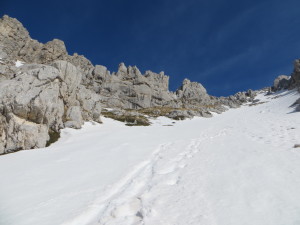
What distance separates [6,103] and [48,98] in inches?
177

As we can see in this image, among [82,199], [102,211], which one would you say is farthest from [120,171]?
[102,211]

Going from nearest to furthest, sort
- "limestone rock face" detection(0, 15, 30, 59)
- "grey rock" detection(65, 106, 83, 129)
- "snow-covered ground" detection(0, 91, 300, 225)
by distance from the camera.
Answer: "snow-covered ground" detection(0, 91, 300, 225) → "grey rock" detection(65, 106, 83, 129) → "limestone rock face" detection(0, 15, 30, 59)

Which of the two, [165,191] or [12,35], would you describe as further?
[12,35]

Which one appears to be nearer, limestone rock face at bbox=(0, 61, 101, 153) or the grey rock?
limestone rock face at bbox=(0, 61, 101, 153)

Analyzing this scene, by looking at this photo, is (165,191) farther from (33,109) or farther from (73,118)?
(73,118)

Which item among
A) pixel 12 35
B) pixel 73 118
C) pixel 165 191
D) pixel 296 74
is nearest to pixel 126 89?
pixel 12 35

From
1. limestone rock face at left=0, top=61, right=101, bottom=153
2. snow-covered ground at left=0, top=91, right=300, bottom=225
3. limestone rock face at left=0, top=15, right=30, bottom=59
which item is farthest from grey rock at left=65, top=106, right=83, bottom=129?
limestone rock face at left=0, top=15, right=30, bottom=59

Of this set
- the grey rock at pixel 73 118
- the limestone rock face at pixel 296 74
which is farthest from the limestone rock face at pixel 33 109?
the limestone rock face at pixel 296 74

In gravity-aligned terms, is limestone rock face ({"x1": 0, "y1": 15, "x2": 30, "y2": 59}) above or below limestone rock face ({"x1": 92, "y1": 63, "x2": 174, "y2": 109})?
above

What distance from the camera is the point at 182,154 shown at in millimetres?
12828

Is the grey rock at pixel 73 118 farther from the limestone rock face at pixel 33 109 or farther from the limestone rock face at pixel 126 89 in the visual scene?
the limestone rock face at pixel 126 89

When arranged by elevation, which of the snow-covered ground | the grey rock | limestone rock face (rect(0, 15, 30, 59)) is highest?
limestone rock face (rect(0, 15, 30, 59))

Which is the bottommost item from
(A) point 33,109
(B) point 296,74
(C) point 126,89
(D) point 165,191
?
(D) point 165,191

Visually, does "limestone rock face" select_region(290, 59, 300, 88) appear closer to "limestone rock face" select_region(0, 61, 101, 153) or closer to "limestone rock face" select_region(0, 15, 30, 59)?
"limestone rock face" select_region(0, 61, 101, 153)
